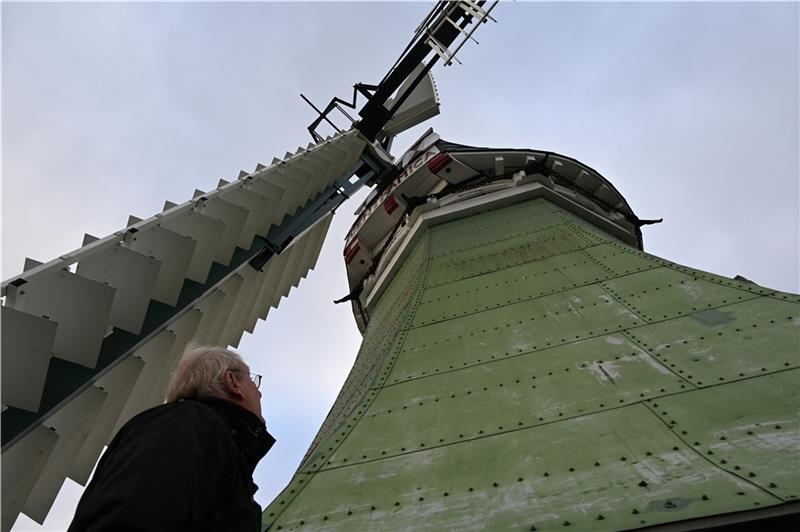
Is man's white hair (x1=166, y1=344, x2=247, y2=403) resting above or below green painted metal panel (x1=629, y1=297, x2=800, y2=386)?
above

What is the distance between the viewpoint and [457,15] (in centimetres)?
1338

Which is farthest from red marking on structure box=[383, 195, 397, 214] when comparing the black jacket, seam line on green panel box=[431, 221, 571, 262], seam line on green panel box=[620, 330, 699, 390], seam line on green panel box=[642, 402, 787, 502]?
the black jacket

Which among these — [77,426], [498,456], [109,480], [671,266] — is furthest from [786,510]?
[77,426]

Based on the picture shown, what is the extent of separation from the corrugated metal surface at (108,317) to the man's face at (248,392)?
4.61 feet

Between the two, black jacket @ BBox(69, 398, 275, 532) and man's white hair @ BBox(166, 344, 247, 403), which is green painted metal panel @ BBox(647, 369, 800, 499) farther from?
man's white hair @ BBox(166, 344, 247, 403)

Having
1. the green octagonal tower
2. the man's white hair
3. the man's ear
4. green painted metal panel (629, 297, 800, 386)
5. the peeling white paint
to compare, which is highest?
the man's white hair

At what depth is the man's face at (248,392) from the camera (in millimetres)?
2256

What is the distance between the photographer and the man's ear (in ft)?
7.21

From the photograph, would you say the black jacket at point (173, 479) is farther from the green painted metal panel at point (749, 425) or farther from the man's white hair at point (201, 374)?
the green painted metal panel at point (749, 425)

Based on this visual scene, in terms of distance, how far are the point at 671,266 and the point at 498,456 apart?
11.3 ft

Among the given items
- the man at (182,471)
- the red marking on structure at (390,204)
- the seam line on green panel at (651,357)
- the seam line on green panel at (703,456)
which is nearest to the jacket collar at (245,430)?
the man at (182,471)

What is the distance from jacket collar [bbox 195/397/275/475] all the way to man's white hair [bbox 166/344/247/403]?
0.09 metres

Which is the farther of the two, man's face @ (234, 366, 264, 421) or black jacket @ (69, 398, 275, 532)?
man's face @ (234, 366, 264, 421)

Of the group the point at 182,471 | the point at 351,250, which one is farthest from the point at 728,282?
the point at 351,250
